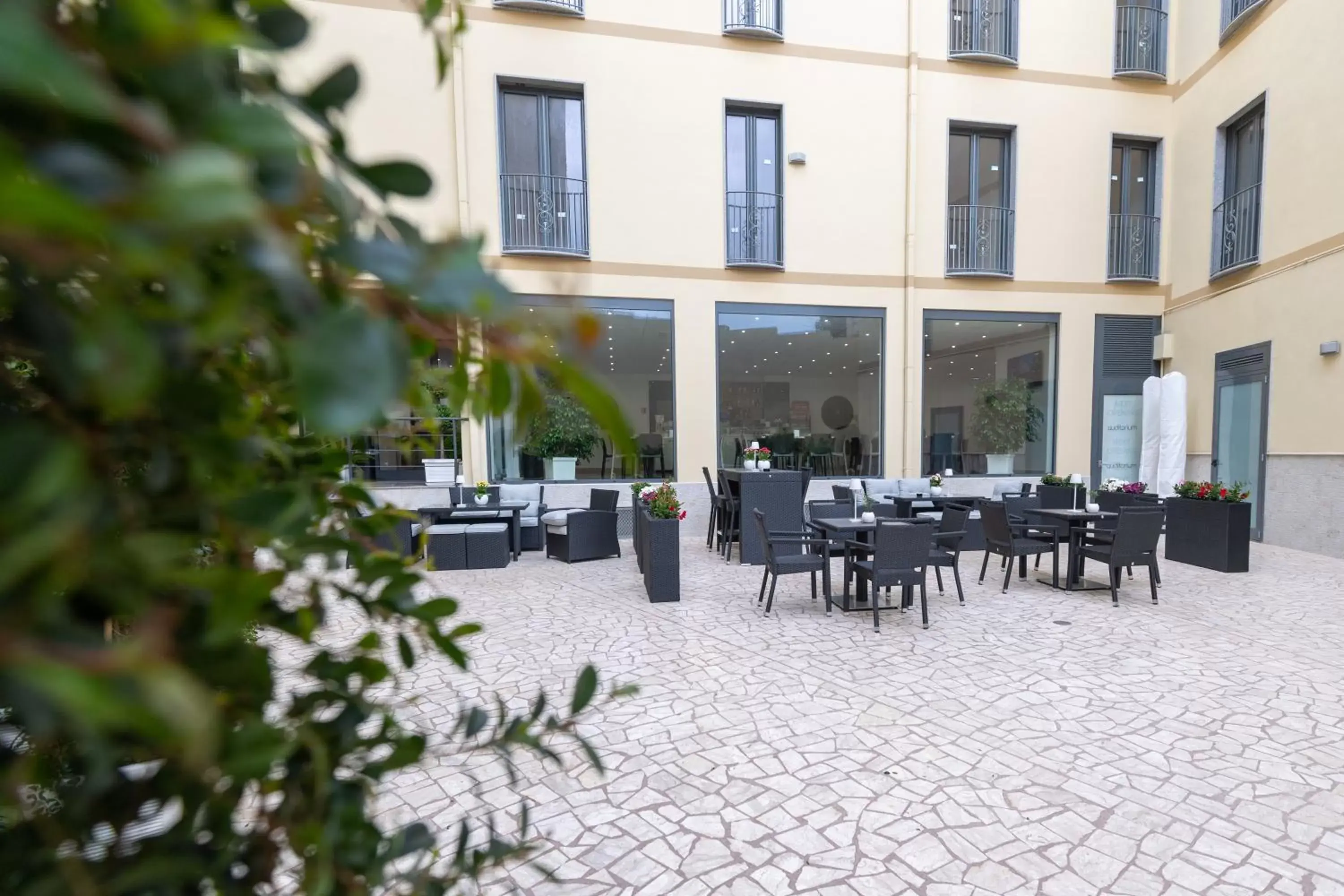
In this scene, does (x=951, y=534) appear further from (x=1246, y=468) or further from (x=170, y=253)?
(x=1246, y=468)

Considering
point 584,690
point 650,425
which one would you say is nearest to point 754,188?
point 650,425

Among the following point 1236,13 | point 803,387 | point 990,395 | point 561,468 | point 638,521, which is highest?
point 1236,13

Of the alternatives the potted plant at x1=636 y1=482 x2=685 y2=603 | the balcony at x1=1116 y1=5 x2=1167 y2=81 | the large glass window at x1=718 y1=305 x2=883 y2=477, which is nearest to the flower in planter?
the potted plant at x1=636 y1=482 x2=685 y2=603

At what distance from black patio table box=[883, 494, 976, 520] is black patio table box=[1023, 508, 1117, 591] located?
1568 millimetres

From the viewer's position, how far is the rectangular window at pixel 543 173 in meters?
8.70

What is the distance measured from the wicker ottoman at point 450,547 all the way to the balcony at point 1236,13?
1326cm

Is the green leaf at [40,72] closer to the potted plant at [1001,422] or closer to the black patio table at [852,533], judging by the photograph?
the black patio table at [852,533]

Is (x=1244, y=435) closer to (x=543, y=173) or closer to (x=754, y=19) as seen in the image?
(x=754, y=19)

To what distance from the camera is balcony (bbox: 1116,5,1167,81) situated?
389 inches

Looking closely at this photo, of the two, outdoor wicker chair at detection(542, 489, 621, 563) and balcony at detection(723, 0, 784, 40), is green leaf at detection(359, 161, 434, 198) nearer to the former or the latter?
outdoor wicker chair at detection(542, 489, 621, 563)

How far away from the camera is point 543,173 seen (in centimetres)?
886

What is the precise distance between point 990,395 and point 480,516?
8847 millimetres

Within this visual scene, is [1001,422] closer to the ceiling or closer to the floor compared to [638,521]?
closer to the ceiling

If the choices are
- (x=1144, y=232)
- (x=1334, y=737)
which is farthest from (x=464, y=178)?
(x=1144, y=232)
